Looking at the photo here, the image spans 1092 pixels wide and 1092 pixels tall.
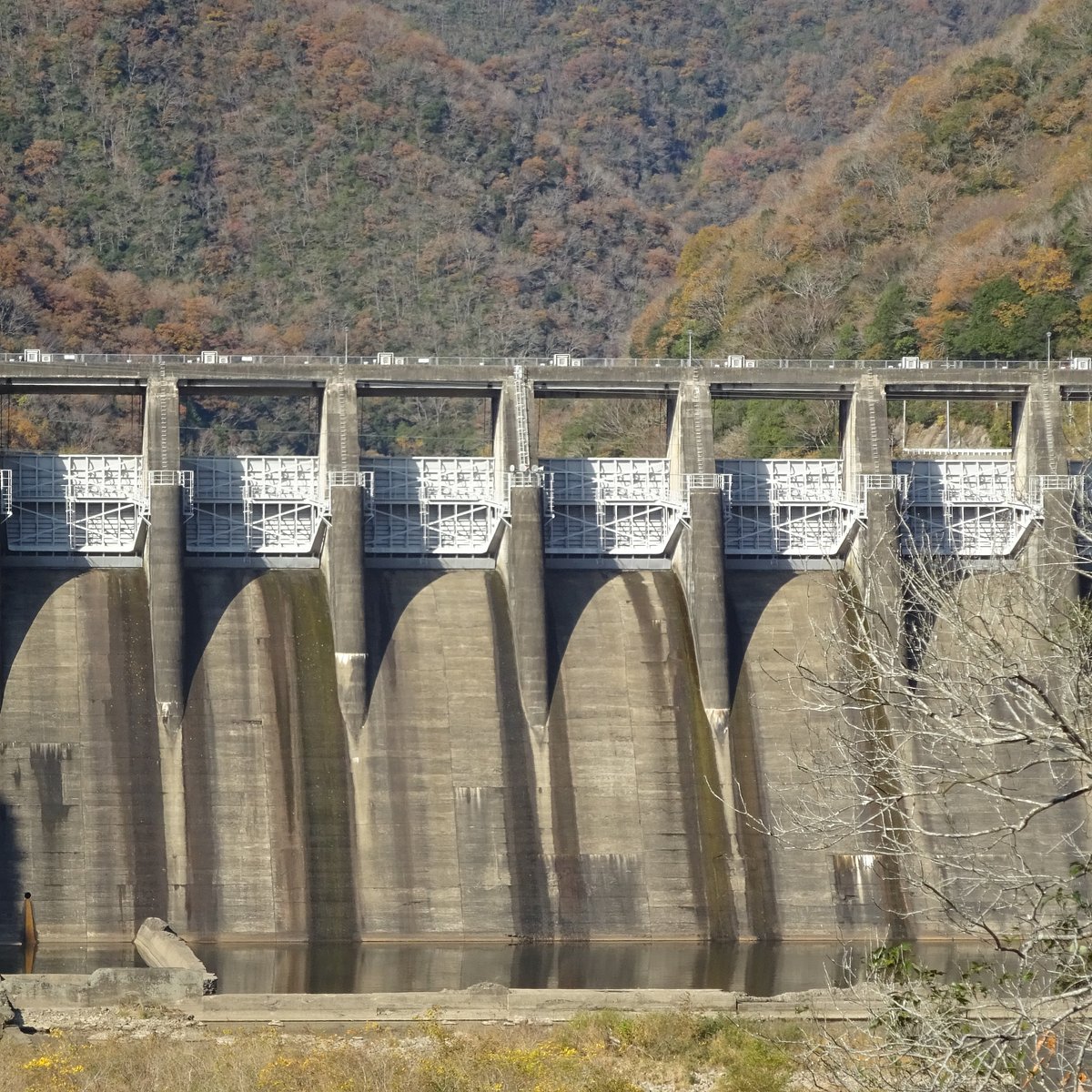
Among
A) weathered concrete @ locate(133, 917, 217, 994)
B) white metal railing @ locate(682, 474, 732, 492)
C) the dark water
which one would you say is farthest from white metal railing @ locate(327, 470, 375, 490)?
weathered concrete @ locate(133, 917, 217, 994)

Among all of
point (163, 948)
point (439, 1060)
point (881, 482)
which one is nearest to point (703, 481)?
point (881, 482)

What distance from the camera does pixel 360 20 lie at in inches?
6348

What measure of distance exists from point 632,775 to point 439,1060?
74.9 feet

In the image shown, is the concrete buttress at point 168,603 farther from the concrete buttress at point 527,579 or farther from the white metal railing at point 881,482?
the white metal railing at point 881,482

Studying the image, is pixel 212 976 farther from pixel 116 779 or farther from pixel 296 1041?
pixel 116 779

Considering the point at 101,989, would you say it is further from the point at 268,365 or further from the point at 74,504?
the point at 268,365

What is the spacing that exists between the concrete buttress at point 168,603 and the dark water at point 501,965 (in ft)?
10.3

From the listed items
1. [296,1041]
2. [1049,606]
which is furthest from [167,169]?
[1049,606]

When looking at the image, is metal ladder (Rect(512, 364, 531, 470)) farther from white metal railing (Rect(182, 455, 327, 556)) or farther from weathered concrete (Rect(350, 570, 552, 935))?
white metal railing (Rect(182, 455, 327, 556))

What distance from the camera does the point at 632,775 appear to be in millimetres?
61719

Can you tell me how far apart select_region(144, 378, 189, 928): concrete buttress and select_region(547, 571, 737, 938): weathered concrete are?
1083cm

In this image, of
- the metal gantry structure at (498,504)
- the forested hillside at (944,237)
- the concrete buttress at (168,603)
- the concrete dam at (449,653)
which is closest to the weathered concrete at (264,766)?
the concrete dam at (449,653)

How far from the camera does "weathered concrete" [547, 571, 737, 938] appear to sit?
59875 millimetres

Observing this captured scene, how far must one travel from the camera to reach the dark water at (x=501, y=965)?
5303 centimetres
